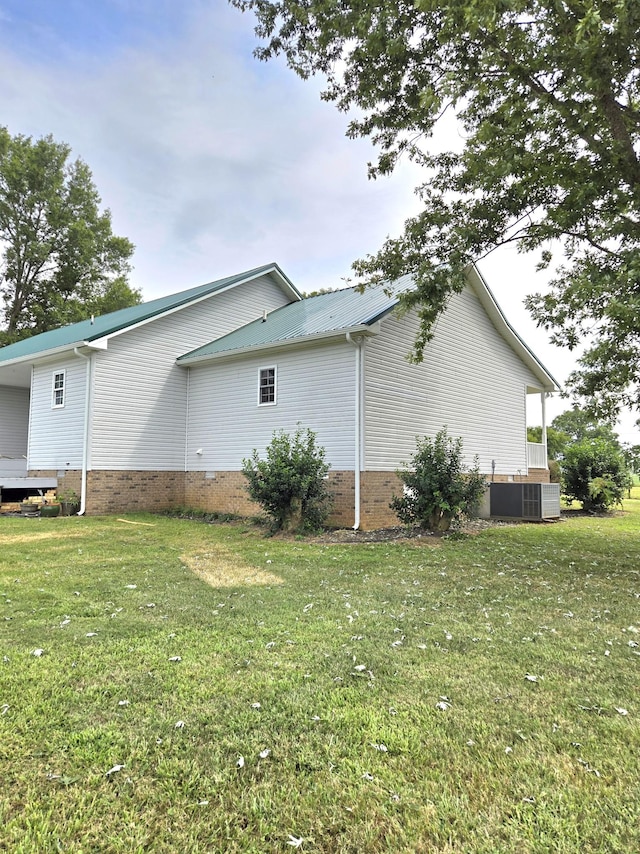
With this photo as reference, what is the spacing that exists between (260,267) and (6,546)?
11.8 metres

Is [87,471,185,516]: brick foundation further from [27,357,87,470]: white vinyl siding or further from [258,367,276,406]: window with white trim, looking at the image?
[258,367,276,406]: window with white trim

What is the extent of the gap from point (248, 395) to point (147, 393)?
2.96m

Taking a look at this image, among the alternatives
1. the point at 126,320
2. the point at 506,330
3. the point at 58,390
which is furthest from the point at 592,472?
the point at 58,390

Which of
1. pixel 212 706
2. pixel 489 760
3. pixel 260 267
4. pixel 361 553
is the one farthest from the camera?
pixel 260 267

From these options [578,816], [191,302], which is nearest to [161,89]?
[191,302]

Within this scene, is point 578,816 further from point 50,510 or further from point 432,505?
point 50,510

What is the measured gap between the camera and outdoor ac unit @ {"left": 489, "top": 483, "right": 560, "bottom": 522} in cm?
1315

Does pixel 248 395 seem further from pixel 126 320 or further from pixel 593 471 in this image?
pixel 593 471

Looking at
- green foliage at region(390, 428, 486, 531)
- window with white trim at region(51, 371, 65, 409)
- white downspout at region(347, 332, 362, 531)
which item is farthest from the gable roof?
window with white trim at region(51, 371, 65, 409)

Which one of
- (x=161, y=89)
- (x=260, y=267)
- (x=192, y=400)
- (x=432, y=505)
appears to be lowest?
(x=432, y=505)

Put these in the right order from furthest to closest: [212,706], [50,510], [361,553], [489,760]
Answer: [50,510] < [361,553] < [212,706] < [489,760]

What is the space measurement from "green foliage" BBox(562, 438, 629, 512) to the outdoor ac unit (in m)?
3.04

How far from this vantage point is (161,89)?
1302 cm

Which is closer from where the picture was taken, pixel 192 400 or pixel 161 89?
pixel 161 89
